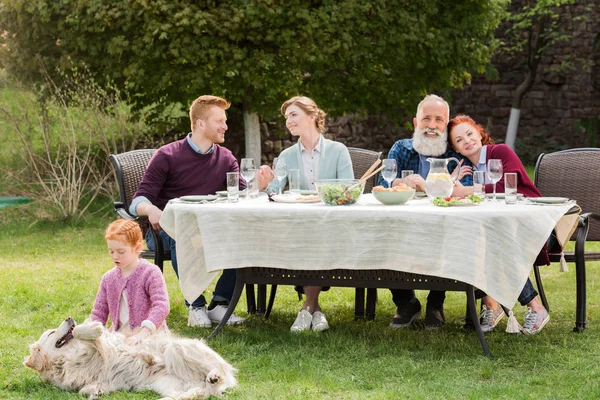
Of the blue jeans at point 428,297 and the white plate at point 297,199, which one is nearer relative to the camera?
the white plate at point 297,199

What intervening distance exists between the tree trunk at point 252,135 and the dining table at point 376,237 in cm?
778

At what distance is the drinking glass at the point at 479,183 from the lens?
5.50 m

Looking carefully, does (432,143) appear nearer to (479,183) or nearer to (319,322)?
(479,183)

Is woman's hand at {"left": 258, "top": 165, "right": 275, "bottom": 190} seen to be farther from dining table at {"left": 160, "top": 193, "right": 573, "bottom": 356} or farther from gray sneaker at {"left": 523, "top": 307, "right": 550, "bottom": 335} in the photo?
gray sneaker at {"left": 523, "top": 307, "right": 550, "bottom": 335}

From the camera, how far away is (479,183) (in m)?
5.54

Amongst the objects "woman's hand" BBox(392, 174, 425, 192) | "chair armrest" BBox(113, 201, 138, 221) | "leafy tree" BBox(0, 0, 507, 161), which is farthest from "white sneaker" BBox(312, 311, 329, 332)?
"leafy tree" BBox(0, 0, 507, 161)

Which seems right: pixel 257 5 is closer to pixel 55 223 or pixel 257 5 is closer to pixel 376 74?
pixel 376 74

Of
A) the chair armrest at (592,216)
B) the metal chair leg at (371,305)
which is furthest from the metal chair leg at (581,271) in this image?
the metal chair leg at (371,305)

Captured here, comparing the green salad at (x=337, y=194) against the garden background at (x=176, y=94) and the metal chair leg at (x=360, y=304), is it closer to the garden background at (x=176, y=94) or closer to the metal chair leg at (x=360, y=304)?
the garden background at (x=176, y=94)

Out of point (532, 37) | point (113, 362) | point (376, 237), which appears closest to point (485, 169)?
point (376, 237)

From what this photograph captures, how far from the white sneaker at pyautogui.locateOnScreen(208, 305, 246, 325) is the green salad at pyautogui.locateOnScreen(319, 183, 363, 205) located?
1.20 m

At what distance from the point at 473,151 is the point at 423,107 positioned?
0.44 meters

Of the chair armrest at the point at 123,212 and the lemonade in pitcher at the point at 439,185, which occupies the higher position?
the lemonade in pitcher at the point at 439,185

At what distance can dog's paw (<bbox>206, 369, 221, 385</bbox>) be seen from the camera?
4.26m
